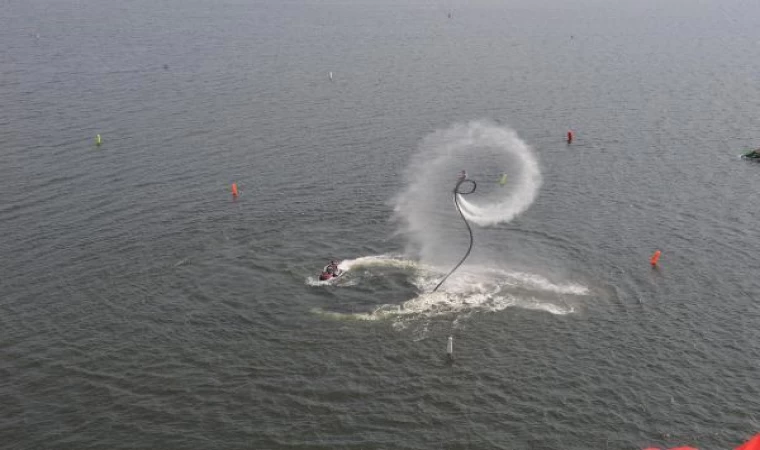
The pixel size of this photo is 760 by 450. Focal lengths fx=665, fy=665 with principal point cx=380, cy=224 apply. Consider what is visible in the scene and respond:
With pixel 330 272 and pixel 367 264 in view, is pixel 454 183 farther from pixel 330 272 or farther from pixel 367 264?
pixel 330 272

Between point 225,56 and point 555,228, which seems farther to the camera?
point 225,56

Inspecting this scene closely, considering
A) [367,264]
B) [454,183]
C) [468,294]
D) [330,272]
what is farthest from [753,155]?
[330,272]

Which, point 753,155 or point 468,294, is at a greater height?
point 753,155

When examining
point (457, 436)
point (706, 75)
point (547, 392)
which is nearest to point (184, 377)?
point (457, 436)

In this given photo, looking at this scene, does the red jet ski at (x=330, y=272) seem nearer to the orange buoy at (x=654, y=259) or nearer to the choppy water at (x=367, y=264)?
the choppy water at (x=367, y=264)

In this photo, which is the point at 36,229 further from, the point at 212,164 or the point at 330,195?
the point at 330,195

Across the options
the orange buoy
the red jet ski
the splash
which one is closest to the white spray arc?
the splash
